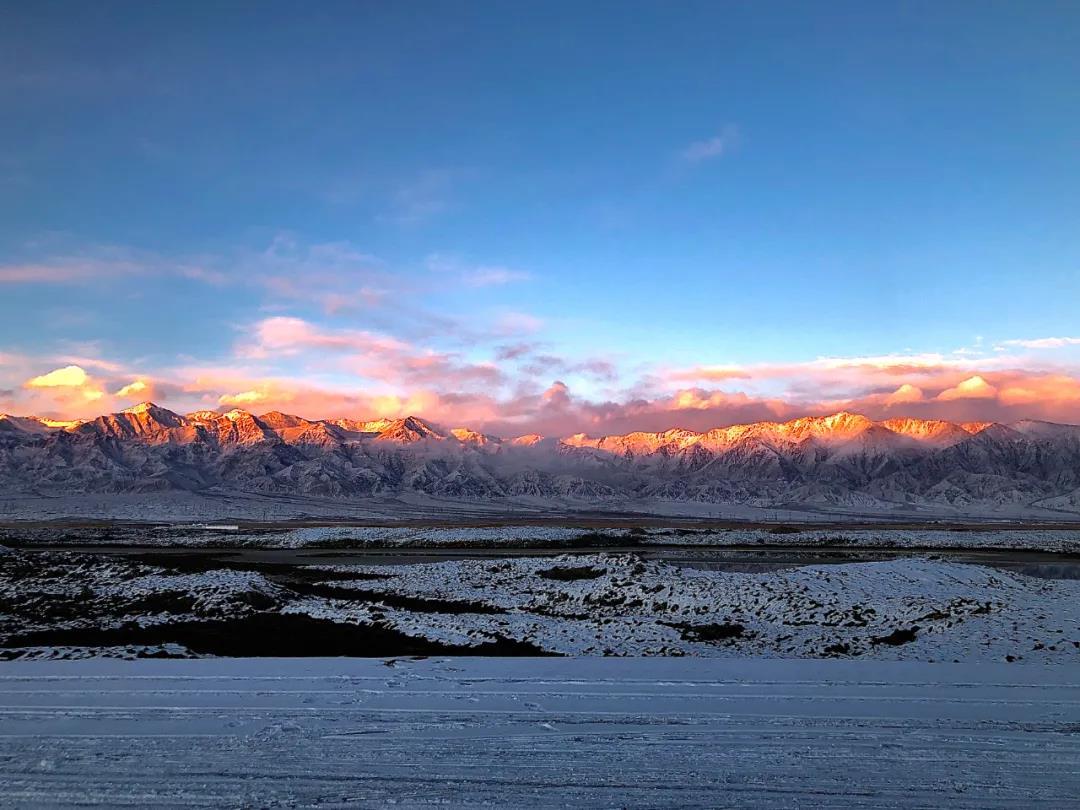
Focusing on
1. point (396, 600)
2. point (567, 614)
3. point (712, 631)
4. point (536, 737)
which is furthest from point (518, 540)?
point (536, 737)

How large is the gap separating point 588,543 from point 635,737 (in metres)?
58.8

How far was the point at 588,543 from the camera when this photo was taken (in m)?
66.2

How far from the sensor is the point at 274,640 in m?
16.7

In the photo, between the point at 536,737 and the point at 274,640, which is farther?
the point at 274,640

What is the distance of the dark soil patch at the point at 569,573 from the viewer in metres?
32.4

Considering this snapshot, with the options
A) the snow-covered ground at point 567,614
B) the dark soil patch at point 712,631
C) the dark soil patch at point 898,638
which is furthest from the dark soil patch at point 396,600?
the dark soil patch at point 898,638

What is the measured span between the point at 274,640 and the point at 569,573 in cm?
1904

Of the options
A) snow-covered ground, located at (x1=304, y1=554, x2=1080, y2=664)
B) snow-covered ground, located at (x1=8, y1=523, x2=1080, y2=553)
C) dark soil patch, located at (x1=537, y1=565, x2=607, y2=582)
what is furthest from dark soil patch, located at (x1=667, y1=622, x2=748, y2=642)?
snow-covered ground, located at (x1=8, y1=523, x2=1080, y2=553)

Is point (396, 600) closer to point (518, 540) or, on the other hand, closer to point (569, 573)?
point (569, 573)

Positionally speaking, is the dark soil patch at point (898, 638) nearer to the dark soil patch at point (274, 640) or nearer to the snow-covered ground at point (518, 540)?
the dark soil patch at point (274, 640)

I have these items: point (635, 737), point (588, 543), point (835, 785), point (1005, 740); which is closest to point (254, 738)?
point (635, 737)

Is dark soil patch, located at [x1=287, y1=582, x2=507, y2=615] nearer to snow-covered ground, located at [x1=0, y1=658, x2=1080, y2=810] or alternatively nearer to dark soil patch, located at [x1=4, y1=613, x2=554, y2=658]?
dark soil patch, located at [x1=4, y1=613, x2=554, y2=658]

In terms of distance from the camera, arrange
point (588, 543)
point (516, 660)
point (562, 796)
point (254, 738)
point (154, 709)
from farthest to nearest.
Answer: point (588, 543) < point (516, 660) < point (154, 709) < point (254, 738) < point (562, 796)

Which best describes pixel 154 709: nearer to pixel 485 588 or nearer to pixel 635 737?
pixel 635 737
